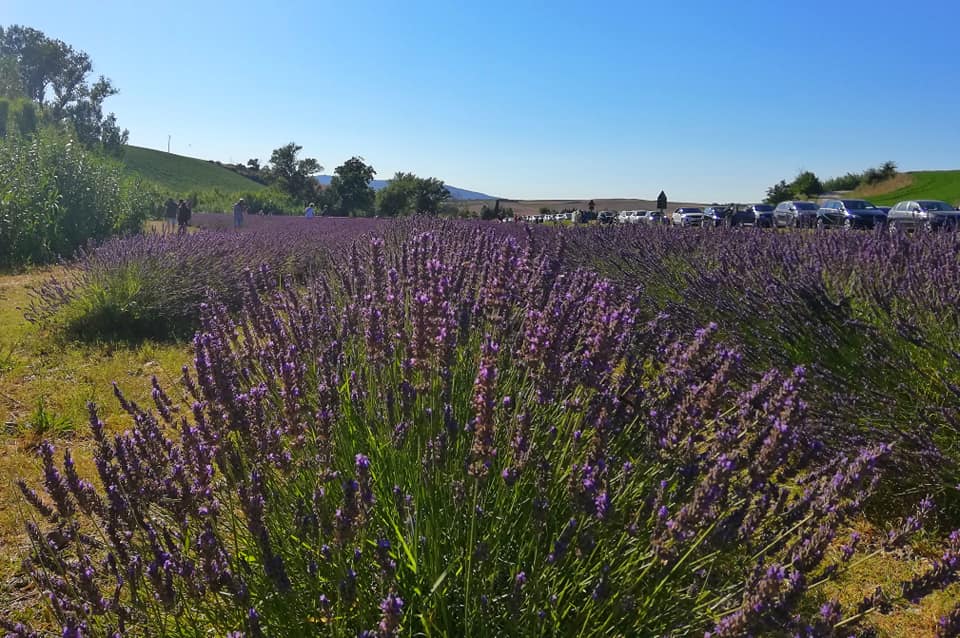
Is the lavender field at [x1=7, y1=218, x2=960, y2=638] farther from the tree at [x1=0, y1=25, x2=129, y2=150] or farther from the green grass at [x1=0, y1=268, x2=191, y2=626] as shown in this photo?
the tree at [x1=0, y1=25, x2=129, y2=150]

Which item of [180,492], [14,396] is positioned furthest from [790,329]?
[14,396]

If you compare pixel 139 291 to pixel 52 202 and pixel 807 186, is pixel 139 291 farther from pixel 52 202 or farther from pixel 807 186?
pixel 807 186

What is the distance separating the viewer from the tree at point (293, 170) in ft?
174

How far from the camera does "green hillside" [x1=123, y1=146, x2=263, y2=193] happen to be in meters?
52.1

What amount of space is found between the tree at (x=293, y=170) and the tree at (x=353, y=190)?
7197mm

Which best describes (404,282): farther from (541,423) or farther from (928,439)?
(928,439)

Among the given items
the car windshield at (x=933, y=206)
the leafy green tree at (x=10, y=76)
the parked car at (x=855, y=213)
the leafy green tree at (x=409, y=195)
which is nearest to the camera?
the parked car at (x=855, y=213)

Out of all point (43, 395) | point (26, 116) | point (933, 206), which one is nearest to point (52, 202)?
point (43, 395)

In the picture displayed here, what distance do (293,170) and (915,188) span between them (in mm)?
56742

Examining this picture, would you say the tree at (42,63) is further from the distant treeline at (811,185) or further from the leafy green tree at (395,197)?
the distant treeline at (811,185)

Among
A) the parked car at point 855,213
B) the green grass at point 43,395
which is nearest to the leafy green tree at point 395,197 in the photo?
the parked car at point 855,213

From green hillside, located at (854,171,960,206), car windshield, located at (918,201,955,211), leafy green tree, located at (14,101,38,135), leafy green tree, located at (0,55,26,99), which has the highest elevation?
leafy green tree, located at (0,55,26,99)

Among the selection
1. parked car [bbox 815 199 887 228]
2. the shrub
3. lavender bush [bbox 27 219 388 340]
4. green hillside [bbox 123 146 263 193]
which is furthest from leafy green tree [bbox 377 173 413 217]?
lavender bush [bbox 27 219 388 340]

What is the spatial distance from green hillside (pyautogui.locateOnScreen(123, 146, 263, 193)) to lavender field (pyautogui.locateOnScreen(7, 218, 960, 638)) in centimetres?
5268
